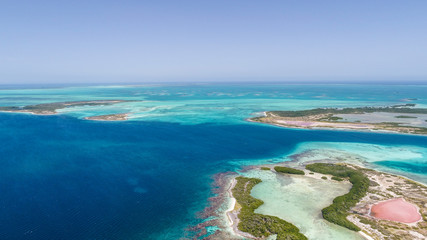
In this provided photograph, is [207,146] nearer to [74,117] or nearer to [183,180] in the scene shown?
[183,180]

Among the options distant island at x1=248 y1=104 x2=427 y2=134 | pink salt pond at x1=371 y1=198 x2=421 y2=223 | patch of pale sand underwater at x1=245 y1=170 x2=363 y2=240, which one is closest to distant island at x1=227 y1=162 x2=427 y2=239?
pink salt pond at x1=371 y1=198 x2=421 y2=223

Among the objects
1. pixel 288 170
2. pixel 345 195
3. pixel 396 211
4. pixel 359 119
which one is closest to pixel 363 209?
pixel 345 195

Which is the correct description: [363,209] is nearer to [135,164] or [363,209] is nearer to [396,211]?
[396,211]

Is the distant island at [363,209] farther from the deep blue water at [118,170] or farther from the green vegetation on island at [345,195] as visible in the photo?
the deep blue water at [118,170]

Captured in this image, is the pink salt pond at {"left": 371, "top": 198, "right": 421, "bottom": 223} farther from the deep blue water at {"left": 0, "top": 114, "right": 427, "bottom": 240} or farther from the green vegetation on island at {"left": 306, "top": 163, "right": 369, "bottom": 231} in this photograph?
the deep blue water at {"left": 0, "top": 114, "right": 427, "bottom": 240}

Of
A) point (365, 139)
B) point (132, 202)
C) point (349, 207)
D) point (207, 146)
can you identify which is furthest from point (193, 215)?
point (365, 139)

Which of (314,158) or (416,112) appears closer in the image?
(314,158)

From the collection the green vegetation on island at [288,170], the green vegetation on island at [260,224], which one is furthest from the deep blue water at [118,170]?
the green vegetation on island at [288,170]
